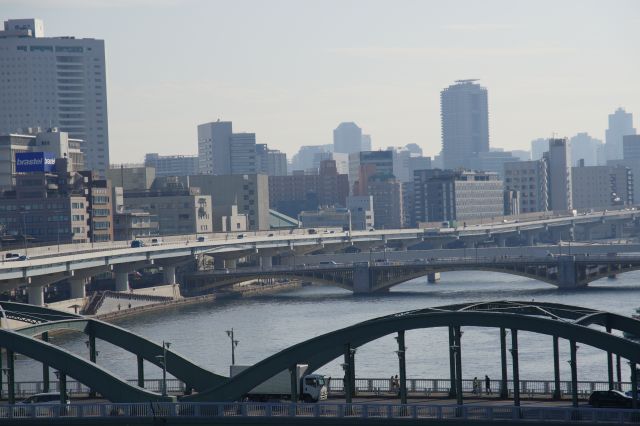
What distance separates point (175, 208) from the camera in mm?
152500

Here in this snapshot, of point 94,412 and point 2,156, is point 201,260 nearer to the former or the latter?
point 2,156

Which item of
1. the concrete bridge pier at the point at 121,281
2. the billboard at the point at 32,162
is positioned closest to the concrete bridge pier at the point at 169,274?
the concrete bridge pier at the point at 121,281

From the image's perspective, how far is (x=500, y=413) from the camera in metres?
33.6

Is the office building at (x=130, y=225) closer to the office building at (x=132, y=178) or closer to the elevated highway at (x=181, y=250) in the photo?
the elevated highway at (x=181, y=250)

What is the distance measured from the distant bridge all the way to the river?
1163mm

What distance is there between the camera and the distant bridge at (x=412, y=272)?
333 ft

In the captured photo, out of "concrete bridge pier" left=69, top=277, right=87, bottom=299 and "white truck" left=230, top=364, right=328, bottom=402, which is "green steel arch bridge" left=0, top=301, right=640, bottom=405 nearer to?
"white truck" left=230, top=364, right=328, bottom=402

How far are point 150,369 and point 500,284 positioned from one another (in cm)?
5347

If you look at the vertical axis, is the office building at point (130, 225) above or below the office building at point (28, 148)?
below

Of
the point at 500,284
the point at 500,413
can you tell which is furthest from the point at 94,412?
the point at 500,284

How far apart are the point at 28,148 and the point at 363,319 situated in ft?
243

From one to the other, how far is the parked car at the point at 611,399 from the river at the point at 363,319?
1626 cm

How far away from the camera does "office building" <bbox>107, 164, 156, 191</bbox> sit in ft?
540

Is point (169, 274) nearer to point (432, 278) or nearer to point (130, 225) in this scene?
point (432, 278)
